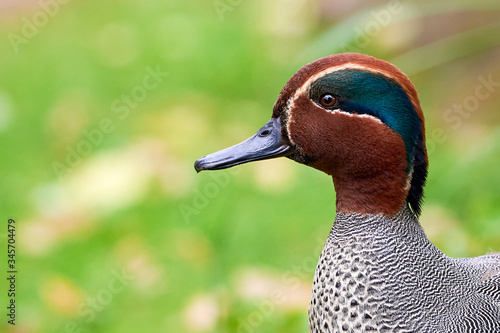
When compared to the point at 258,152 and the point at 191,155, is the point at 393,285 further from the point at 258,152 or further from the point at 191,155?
the point at 191,155

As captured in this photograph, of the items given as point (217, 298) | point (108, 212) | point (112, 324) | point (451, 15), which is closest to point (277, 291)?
point (217, 298)

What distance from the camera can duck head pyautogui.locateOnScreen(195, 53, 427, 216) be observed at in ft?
6.03

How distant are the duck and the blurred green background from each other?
0.89 meters

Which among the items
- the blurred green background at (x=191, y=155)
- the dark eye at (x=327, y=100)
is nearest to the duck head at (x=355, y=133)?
the dark eye at (x=327, y=100)

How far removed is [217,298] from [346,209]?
3.52ft

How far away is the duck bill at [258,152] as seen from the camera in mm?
1993

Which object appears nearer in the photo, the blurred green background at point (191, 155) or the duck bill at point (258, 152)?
the duck bill at point (258, 152)

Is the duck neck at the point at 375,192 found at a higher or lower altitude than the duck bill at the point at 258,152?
lower

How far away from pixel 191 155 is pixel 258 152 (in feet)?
7.53

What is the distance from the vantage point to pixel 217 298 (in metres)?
2.88

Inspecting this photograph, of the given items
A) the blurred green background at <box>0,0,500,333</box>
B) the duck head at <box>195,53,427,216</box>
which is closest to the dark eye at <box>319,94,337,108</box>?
the duck head at <box>195,53,427,216</box>

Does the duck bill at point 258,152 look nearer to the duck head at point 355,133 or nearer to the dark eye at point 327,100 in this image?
the duck head at point 355,133

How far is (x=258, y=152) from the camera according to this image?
2008 millimetres

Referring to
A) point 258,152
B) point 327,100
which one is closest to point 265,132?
point 258,152
